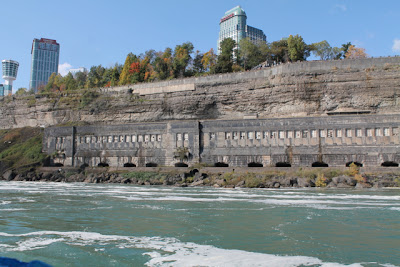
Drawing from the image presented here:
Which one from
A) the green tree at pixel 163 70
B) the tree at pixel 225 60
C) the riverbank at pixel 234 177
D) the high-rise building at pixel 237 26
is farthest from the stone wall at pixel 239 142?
the high-rise building at pixel 237 26

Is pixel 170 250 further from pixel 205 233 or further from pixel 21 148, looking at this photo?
pixel 21 148

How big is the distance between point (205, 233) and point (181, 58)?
54850mm

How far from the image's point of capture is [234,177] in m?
31.1

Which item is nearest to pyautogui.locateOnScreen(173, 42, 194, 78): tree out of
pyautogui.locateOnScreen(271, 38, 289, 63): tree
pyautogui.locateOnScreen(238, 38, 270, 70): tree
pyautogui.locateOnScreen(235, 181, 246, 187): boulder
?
pyautogui.locateOnScreen(238, 38, 270, 70): tree

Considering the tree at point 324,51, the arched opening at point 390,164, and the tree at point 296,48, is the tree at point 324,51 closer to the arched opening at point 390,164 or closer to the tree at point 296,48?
the tree at point 296,48

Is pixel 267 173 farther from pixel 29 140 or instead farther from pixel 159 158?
pixel 29 140

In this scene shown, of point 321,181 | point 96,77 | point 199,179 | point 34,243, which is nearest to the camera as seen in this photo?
point 34,243

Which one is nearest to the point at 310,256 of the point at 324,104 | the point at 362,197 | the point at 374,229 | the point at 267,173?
the point at 374,229

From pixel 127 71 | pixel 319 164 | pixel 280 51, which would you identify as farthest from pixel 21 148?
pixel 280 51

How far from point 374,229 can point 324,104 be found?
98.3 feet

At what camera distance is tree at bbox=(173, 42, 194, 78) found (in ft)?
202

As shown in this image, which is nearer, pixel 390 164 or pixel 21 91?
pixel 390 164

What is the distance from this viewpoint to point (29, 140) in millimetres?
49656

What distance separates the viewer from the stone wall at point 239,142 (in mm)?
31828
